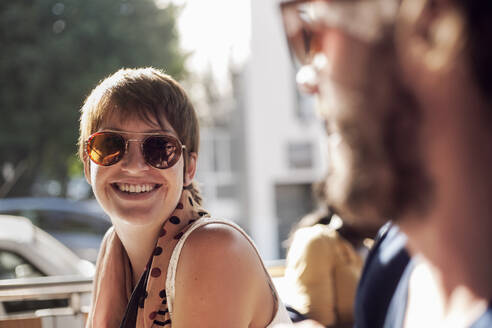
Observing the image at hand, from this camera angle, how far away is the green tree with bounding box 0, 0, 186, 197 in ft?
34.9

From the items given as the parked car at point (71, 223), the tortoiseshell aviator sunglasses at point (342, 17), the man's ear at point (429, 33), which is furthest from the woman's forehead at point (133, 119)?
the parked car at point (71, 223)

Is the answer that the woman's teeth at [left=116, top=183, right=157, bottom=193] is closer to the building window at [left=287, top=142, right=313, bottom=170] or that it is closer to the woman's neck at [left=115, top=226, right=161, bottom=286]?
the woman's neck at [left=115, top=226, right=161, bottom=286]

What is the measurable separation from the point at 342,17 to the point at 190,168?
120cm

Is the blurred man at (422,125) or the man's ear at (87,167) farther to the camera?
the man's ear at (87,167)

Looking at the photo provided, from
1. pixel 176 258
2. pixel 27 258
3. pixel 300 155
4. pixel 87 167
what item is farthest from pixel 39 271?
pixel 300 155

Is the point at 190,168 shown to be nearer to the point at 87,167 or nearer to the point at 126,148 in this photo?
the point at 126,148

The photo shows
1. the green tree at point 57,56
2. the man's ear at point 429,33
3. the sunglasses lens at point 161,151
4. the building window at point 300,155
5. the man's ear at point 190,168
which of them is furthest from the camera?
the building window at point 300,155

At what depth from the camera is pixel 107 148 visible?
1.65 meters

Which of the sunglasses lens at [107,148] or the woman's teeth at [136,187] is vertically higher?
the sunglasses lens at [107,148]

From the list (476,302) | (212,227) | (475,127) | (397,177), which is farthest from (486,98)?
(212,227)

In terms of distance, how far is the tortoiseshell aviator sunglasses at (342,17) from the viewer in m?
0.67

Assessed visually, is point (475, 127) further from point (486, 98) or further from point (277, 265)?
point (277, 265)

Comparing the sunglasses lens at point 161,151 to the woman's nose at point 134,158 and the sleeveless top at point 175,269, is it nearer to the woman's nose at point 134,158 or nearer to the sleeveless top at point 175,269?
the woman's nose at point 134,158

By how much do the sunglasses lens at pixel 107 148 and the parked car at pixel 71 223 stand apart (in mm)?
6825
